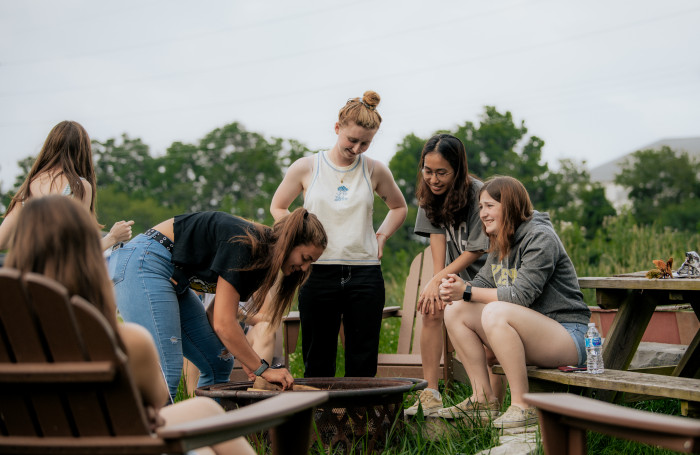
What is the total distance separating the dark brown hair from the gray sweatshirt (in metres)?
1.97

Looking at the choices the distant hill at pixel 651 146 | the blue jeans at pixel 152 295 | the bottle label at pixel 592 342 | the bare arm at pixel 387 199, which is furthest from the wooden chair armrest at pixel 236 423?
the distant hill at pixel 651 146

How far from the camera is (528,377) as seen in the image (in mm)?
3340

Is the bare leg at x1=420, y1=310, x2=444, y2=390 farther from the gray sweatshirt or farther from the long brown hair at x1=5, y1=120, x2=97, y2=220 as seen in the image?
the long brown hair at x1=5, y1=120, x2=97, y2=220

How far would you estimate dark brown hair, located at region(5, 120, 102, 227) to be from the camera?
11.7 feet

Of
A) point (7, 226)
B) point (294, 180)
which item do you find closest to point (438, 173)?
point (294, 180)

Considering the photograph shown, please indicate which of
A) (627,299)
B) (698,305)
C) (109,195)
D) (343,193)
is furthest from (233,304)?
(109,195)

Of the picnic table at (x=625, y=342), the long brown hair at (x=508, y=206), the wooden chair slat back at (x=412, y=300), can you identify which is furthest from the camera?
the wooden chair slat back at (x=412, y=300)

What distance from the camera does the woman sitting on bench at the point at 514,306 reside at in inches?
129

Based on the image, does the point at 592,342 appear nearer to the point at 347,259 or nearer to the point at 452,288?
the point at 452,288

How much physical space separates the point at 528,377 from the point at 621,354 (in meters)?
0.62

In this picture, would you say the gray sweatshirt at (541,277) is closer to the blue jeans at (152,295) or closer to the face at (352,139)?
the face at (352,139)

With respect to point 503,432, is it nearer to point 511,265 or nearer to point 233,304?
point 511,265

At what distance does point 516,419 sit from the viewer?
3.19m

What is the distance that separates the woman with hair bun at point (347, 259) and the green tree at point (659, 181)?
46328mm
